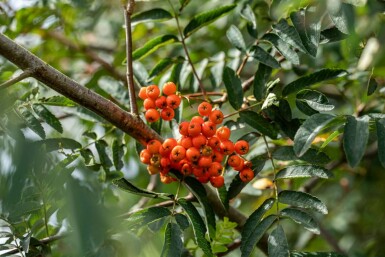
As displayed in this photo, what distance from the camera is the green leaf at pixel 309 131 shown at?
151cm

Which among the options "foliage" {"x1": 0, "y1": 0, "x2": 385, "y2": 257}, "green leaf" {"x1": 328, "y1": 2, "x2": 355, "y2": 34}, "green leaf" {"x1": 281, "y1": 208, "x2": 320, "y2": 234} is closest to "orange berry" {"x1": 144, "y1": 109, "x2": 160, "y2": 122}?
"foliage" {"x1": 0, "y1": 0, "x2": 385, "y2": 257}

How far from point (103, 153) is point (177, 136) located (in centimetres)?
27

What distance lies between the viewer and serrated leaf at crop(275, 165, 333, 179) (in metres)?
1.67

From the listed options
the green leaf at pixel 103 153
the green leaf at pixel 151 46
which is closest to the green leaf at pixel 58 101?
the green leaf at pixel 103 153

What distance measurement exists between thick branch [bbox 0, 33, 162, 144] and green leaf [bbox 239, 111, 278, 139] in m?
0.31

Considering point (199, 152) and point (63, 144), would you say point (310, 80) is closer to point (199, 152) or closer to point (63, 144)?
point (199, 152)

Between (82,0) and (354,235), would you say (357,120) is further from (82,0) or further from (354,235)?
(354,235)

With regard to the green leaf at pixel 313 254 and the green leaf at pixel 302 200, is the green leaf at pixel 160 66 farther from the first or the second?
the green leaf at pixel 313 254

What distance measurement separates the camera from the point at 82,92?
1.64m

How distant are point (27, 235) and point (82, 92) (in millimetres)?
439

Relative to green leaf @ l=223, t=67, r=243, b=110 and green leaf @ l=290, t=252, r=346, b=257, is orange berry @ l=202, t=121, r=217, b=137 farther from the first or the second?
green leaf @ l=290, t=252, r=346, b=257

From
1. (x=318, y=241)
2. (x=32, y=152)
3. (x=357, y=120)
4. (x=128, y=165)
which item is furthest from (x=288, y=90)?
(x=318, y=241)

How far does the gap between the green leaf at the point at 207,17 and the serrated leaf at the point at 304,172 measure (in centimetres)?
60

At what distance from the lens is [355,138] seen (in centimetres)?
146
